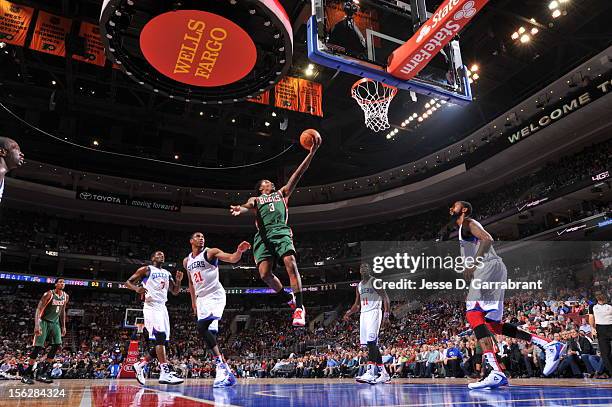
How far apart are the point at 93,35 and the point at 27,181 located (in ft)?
52.5

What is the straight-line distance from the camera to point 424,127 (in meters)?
25.1

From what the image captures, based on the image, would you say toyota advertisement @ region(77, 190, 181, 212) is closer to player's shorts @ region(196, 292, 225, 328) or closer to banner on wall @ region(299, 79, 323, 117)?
banner on wall @ region(299, 79, 323, 117)

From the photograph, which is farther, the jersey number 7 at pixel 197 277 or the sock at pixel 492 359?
the jersey number 7 at pixel 197 277

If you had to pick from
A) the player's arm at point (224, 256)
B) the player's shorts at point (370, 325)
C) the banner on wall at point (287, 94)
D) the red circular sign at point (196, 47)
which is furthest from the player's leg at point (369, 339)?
the banner on wall at point (287, 94)

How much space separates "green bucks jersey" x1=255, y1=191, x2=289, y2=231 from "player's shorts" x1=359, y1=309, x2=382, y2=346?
9.28 ft

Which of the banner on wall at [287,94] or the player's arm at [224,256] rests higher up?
the banner on wall at [287,94]

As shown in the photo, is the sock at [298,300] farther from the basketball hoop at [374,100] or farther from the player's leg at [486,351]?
the basketball hoop at [374,100]

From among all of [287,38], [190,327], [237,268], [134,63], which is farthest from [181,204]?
[287,38]

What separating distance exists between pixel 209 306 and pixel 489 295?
139 inches

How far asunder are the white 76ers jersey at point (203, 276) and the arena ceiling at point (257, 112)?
9959mm

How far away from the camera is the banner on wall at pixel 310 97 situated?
1617cm

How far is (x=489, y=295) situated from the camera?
190 inches

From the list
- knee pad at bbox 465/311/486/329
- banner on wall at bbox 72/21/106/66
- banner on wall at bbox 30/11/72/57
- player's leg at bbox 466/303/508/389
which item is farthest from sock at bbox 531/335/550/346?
banner on wall at bbox 30/11/72/57

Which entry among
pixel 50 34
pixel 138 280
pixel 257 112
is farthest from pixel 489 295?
pixel 257 112
